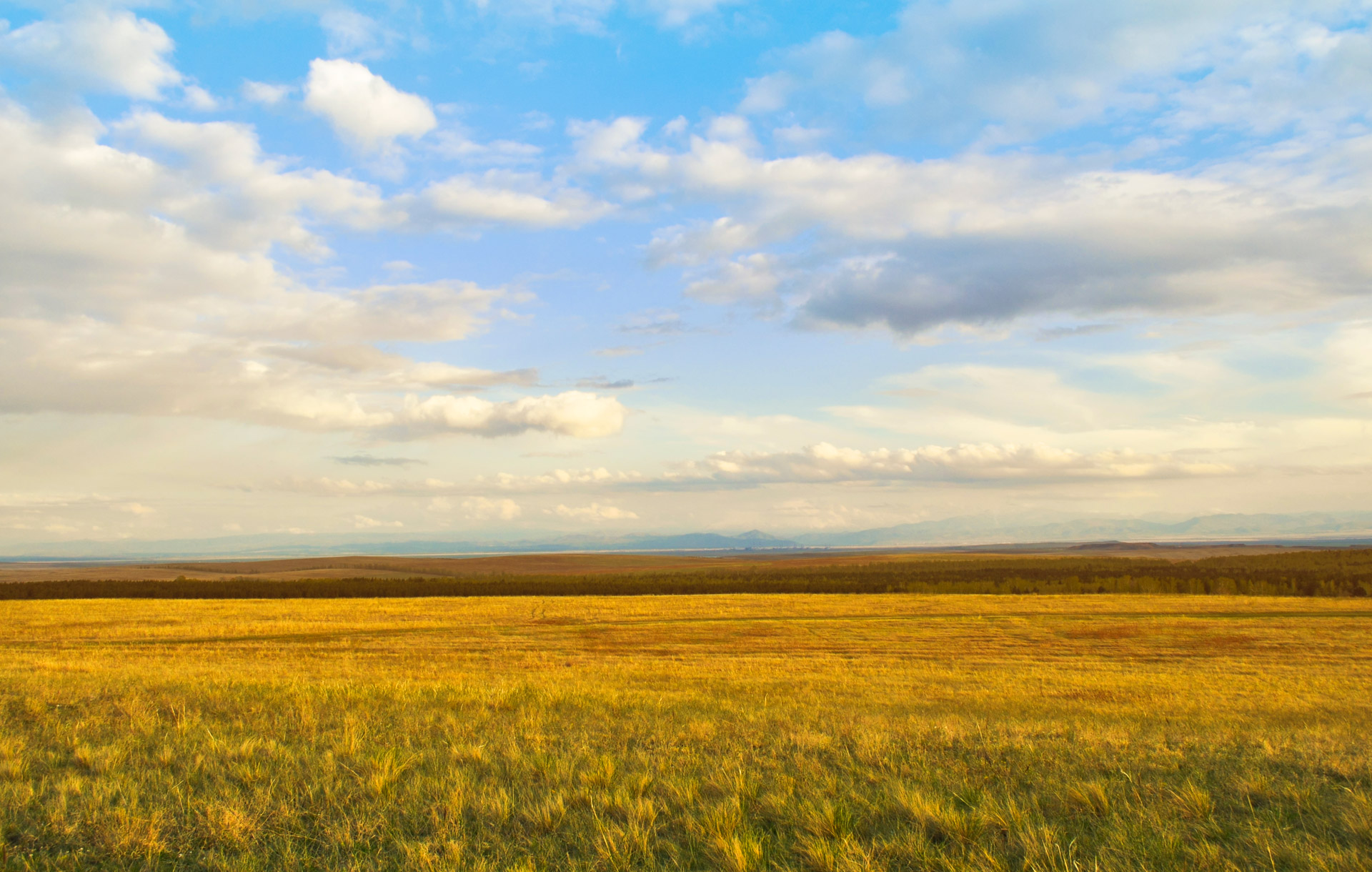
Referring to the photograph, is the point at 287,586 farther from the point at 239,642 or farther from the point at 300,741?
the point at 300,741

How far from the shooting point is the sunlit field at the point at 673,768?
18.3 feet

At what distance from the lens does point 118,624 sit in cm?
3553

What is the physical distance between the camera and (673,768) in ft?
25.5

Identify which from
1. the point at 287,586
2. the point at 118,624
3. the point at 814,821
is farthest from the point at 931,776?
the point at 287,586

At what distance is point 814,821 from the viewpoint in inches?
235

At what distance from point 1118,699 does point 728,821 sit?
15670 millimetres

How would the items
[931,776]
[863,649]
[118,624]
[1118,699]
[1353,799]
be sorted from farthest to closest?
1. [118,624]
2. [863,649]
3. [1118,699]
4. [931,776]
5. [1353,799]

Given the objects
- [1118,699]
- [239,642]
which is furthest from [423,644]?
[1118,699]

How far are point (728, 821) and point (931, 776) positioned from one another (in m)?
2.54

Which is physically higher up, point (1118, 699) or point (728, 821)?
point (728, 821)

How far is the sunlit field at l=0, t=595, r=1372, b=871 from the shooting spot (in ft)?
18.3

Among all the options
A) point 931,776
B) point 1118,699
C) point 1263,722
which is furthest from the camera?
point 1118,699

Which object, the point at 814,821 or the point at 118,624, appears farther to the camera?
the point at 118,624

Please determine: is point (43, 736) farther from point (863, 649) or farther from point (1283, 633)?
point (1283, 633)
